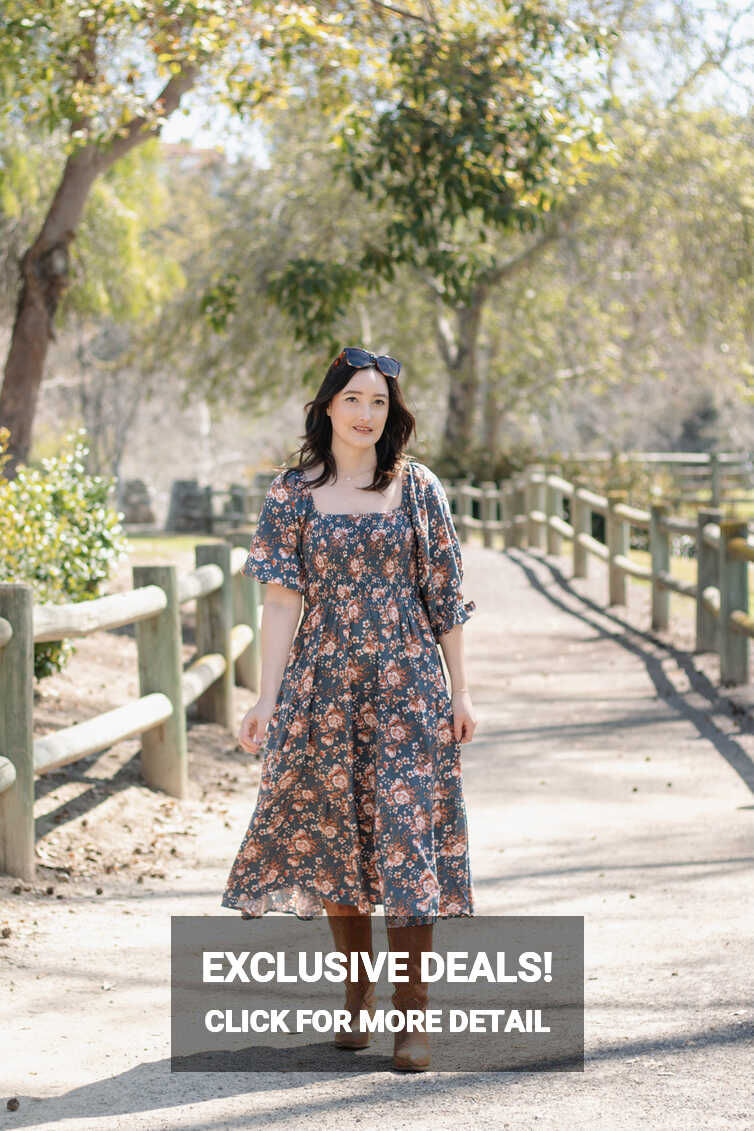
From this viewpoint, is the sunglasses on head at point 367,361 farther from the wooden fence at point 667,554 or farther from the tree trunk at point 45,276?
the tree trunk at point 45,276

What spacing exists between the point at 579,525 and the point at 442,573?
13.4 metres

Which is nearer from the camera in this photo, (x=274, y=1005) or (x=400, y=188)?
(x=274, y=1005)

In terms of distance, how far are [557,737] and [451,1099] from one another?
5346 millimetres

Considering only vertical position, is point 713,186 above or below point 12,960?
above

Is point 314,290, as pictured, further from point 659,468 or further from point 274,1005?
point 659,468

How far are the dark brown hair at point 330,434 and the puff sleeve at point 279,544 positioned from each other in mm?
86

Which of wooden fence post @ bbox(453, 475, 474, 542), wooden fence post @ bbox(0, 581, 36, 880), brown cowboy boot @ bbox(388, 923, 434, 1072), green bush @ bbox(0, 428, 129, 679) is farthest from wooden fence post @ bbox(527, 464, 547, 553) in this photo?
brown cowboy boot @ bbox(388, 923, 434, 1072)

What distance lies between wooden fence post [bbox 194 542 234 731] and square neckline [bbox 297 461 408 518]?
4.56 m

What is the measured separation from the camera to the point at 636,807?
693 centimetres

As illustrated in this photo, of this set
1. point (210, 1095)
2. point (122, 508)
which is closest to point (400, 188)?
point (210, 1095)

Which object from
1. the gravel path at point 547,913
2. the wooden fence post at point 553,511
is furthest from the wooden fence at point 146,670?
the wooden fence post at point 553,511

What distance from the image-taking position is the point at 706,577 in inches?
415

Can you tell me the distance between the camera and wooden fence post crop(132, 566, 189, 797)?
6980mm

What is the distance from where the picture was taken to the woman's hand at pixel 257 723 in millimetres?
3799
